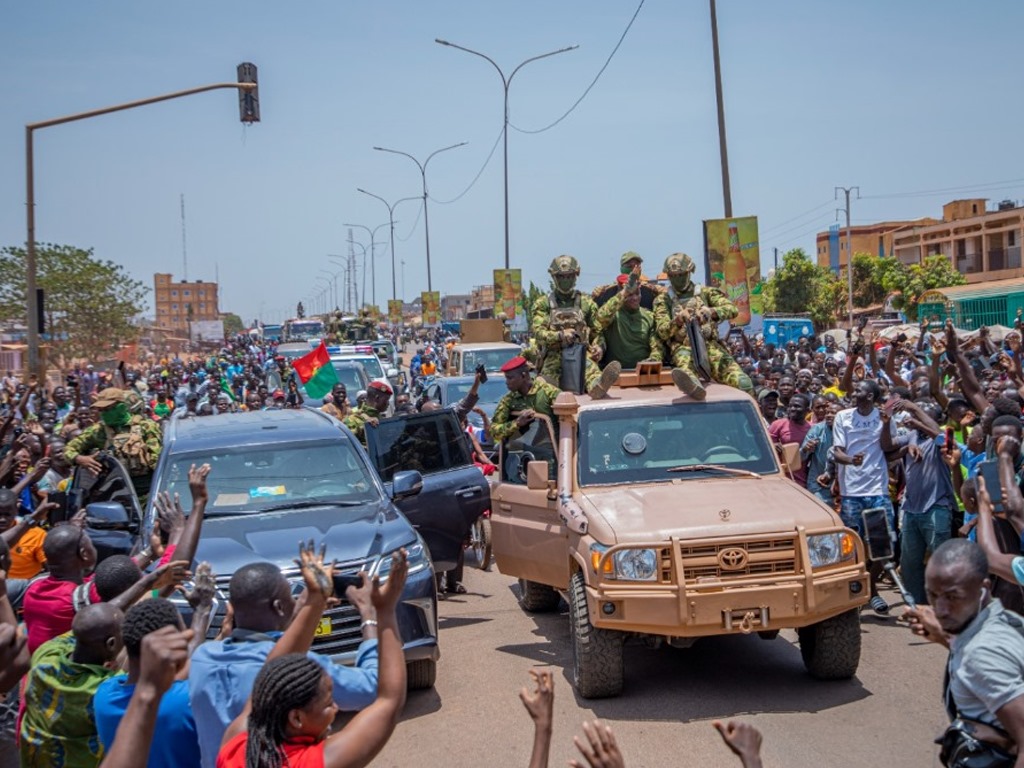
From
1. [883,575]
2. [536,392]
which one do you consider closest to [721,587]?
[536,392]

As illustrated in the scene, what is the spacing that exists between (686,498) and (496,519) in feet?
7.44

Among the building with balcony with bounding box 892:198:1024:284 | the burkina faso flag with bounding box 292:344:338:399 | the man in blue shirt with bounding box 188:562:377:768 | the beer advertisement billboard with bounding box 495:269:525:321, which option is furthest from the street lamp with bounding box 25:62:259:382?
the building with balcony with bounding box 892:198:1024:284

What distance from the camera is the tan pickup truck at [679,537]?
7242mm

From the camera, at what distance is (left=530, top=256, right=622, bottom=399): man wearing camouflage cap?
1077 cm

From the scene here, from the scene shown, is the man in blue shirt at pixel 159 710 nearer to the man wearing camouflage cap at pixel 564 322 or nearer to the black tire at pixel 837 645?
the black tire at pixel 837 645

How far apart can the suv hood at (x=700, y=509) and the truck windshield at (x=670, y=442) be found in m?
0.16

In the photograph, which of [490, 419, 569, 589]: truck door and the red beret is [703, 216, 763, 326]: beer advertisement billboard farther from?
[490, 419, 569, 589]: truck door

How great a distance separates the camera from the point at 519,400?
10750mm

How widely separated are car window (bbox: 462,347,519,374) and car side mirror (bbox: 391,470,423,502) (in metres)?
14.2

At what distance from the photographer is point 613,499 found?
8.10 metres

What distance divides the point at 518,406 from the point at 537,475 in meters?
2.24

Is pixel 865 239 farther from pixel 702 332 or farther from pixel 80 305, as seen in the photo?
pixel 702 332

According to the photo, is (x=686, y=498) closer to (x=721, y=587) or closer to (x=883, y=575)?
(x=721, y=587)

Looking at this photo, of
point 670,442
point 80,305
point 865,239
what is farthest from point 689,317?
point 865,239
